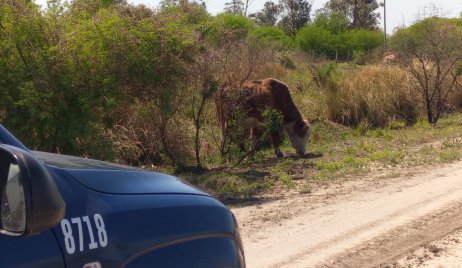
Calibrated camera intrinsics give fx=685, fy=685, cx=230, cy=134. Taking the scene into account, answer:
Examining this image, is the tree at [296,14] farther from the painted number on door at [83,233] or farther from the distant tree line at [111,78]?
the painted number on door at [83,233]

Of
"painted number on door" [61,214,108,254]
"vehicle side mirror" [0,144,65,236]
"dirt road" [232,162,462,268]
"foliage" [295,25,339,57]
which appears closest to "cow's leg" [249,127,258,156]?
"dirt road" [232,162,462,268]

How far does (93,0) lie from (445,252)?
23.4 feet

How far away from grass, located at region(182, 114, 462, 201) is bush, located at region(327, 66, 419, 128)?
1.41 meters

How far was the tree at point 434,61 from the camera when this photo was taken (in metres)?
19.5

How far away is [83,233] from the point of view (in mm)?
2367

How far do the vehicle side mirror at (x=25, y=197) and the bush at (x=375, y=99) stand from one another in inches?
644

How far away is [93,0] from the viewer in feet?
36.7

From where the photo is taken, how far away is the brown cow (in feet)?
39.8

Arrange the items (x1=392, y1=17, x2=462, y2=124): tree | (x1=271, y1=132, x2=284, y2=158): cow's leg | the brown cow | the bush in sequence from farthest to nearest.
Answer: (x1=392, y1=17, x2=462, y2=124): tree → the bush → (x1=271, y1=132, x2=284, y2=158): cow's leg → the brown cow

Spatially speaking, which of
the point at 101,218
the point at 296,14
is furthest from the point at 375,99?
the point at 296,14

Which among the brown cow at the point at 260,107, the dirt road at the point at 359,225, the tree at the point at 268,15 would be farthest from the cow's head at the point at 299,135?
the tree at the point at 268,15

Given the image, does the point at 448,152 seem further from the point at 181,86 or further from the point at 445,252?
the point at 445,252

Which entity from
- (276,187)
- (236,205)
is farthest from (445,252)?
(276,187)

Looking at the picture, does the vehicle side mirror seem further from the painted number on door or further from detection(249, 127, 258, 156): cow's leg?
detection(249, 127, 258, 156): cow's leg
